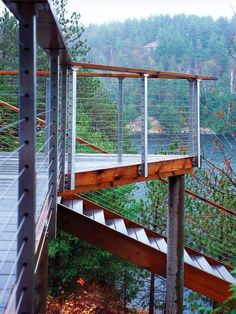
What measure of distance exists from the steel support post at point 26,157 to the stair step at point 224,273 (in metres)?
3.66

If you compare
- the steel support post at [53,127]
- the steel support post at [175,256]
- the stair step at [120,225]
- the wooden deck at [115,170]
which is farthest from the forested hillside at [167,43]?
the steel support post at [53,127]

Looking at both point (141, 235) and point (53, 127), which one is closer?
point (53, 127)

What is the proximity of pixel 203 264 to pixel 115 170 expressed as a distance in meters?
1.53

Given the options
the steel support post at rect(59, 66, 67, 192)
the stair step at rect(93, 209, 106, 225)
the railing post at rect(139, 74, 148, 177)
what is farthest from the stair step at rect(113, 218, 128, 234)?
the steel support post at rect(59, 66, 67, 192)

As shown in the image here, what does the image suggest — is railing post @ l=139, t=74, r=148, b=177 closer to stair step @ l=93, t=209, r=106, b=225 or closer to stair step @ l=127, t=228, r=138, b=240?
stair step @ l=93, t=209, r=106, b=225

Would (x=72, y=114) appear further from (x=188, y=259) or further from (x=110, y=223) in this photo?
(x=188, y=259)

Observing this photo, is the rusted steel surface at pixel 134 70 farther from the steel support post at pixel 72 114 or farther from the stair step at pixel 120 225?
the stair step at pixel 120 225

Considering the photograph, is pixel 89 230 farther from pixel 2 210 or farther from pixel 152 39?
pixel 152 39

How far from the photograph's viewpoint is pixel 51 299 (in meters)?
7.98

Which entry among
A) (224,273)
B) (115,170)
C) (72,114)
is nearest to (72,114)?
(72,114)

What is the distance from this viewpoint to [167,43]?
35.6 ft

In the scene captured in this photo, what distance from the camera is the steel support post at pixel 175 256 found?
4473mm

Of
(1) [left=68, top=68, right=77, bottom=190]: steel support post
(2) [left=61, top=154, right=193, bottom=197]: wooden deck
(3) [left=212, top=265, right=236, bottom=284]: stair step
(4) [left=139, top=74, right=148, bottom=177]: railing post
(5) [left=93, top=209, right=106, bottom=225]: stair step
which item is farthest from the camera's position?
(3) [left=212, top=265, right=236, bottom=284]: stair step

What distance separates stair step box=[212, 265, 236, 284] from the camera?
4.91 meters
